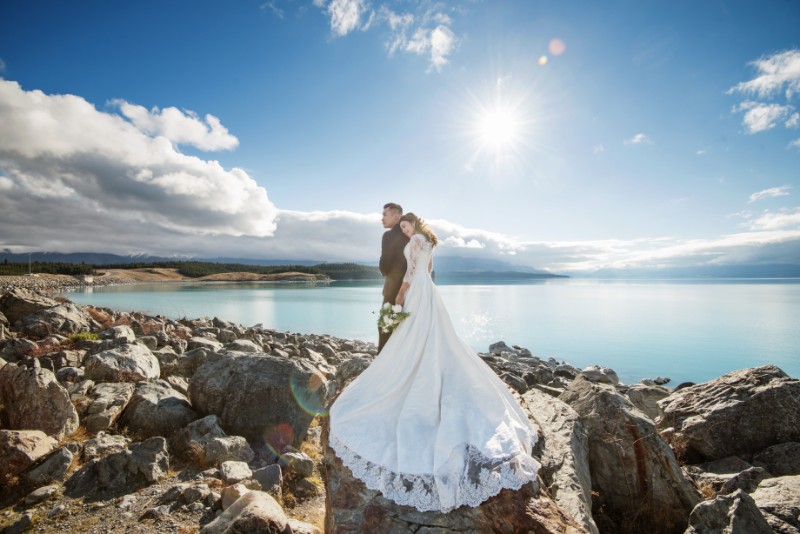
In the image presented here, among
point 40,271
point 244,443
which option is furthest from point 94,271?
point 244,443

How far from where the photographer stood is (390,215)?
682 cm

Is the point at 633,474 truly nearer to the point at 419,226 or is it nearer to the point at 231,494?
the point at 419,226

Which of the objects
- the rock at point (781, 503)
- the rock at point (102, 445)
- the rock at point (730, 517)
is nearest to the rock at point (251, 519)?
the rock at point (102, 445)

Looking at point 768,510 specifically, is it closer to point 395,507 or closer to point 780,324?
point 395,507

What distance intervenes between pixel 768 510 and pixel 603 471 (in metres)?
1.71

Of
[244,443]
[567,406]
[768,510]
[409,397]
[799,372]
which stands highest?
[409,397]

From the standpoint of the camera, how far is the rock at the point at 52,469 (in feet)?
17.2

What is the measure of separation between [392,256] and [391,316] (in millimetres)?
1105

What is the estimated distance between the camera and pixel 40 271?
128m

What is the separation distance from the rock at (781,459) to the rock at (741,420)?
256mm

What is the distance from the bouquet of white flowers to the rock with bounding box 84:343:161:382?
6.16 m

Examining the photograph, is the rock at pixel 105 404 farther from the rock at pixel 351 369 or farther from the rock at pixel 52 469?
the rock at pixel 351 369

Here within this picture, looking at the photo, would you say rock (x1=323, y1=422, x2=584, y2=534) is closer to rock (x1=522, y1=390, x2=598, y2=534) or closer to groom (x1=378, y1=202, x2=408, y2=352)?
rock (x1=522, y1=390, x2=598, y2=534)

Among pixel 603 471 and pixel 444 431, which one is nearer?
pixel 444 431
